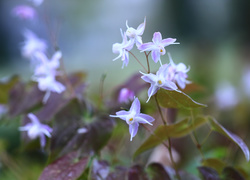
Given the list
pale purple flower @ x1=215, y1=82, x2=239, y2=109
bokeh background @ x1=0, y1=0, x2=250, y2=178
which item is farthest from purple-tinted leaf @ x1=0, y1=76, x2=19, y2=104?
bokeh background @ x1=0, y1=0, x2=250, y2=178

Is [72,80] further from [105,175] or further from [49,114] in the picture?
[105,175]

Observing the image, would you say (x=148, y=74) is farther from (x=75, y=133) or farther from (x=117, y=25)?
(x=117, y=25)

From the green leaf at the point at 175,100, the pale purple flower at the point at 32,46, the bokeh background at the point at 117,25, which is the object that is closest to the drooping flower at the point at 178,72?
the green leaf at the point at 175,100

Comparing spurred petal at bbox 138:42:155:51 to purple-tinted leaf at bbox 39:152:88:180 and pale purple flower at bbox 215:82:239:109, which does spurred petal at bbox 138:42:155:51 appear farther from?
pale purple flower at bbox 215:82:239:109

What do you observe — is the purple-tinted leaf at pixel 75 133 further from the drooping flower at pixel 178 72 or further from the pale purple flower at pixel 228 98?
the pale purple flower at pixel 228 98

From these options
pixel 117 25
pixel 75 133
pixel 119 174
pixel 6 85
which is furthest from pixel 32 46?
pixel 117 25
